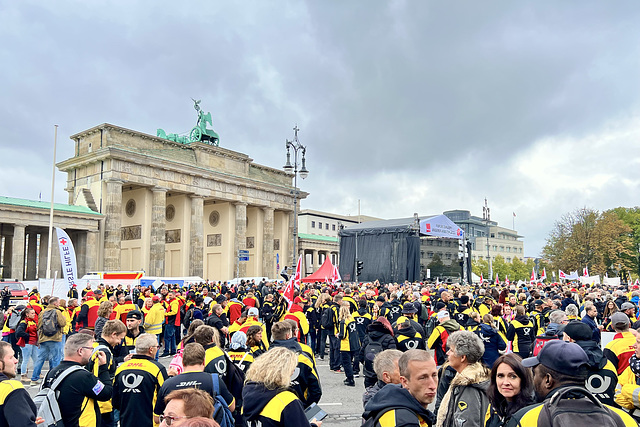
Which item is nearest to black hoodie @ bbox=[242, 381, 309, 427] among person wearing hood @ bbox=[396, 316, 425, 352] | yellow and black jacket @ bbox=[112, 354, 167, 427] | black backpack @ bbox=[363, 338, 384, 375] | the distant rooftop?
yellow and black jacket @ bbox=[112, 354, 167, 427]

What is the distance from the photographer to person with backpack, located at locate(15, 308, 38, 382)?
10.5 metres

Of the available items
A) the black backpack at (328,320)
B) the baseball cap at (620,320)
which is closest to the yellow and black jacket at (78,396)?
the baseball cap at (620,320)

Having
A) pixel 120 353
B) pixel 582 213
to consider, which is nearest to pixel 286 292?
pixel 120 353

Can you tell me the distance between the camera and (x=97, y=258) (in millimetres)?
39375

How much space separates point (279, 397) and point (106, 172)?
1622 inches

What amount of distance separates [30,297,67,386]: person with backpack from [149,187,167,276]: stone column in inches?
1343

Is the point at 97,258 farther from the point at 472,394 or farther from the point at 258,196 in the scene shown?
the point at 472,394

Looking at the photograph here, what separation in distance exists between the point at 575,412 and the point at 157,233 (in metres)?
44.6

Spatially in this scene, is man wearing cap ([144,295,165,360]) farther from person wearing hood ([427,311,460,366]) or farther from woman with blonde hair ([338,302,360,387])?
person wearing hood ([427,311,460,366])

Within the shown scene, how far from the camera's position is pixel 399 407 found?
2768 millimetres

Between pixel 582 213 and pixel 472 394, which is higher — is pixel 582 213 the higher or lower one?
the higher one

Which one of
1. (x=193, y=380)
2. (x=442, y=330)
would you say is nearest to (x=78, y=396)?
(x=193, y=380)

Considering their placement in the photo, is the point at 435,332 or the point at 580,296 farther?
the point at 580,296

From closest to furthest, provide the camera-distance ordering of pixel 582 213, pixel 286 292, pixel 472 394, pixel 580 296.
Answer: pixel 472 394 → pixel 286 292 → pixel 580 296 → pixel 582 213
